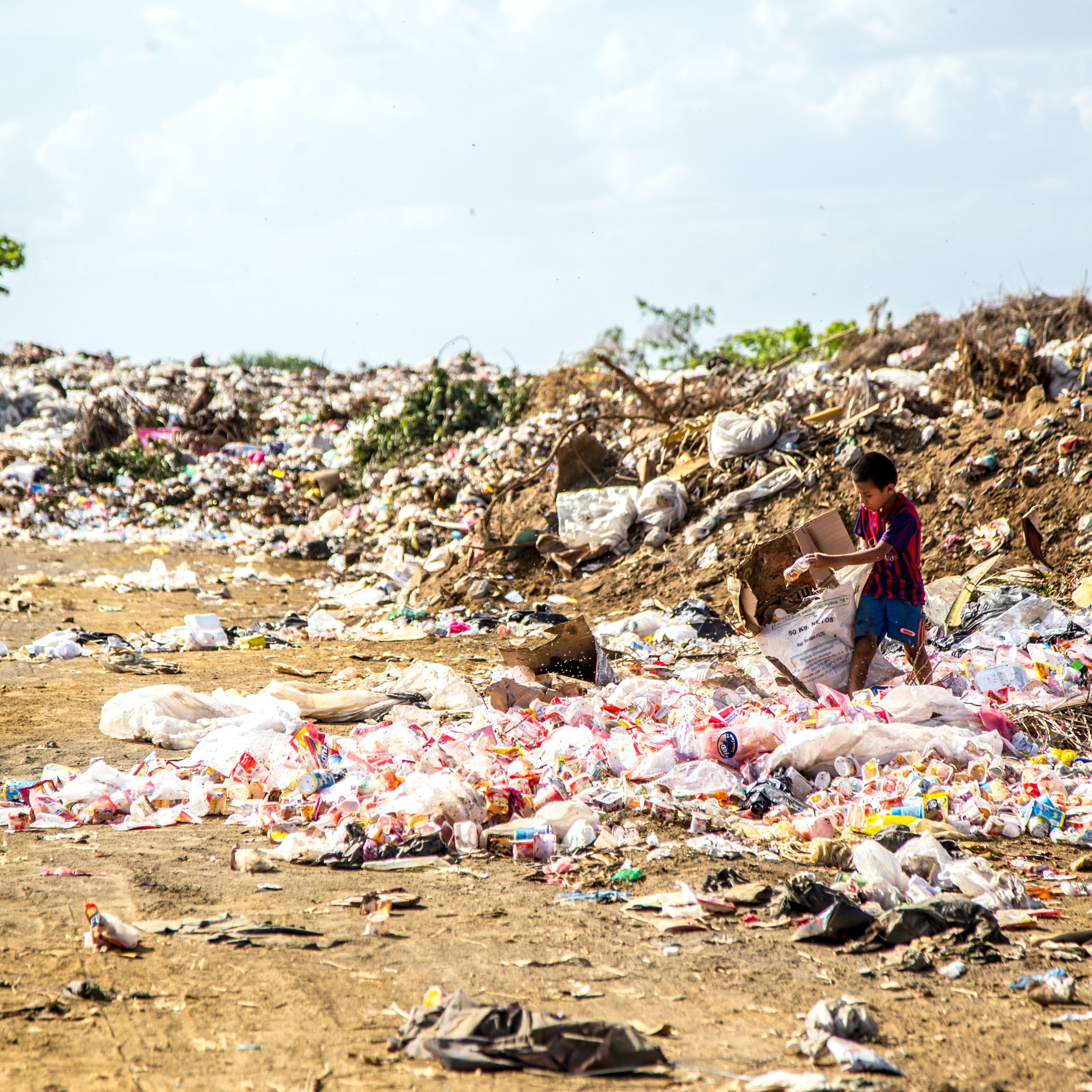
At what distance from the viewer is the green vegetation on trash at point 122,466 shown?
14.1 metres

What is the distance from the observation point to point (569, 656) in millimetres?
5000

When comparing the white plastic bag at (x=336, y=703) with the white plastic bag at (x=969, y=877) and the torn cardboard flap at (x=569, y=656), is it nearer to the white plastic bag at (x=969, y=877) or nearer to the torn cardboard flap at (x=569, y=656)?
the torn cardboard flap at (x=569, y=656)

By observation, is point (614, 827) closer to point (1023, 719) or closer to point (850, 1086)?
point (850, 1086)

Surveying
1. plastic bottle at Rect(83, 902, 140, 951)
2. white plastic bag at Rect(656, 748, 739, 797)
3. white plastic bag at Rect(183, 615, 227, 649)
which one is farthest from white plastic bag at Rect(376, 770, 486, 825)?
white plastic bag at Rect(183, 615, 227, 649)

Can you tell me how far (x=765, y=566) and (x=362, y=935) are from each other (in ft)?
7.75

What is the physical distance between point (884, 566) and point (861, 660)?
0.42m

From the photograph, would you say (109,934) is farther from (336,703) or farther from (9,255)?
(9,255)

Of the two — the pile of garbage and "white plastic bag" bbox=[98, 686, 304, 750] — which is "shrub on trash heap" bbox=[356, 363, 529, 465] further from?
"white plastic bag" bbox=[98, 686, 304, 750]

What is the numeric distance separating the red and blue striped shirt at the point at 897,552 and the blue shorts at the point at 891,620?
0.02m

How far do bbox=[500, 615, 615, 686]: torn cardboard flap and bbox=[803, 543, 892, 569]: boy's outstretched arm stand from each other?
1.32 metres

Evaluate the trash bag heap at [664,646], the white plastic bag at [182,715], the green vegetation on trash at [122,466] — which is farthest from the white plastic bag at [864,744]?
the green vegetation on trash at [122,466]

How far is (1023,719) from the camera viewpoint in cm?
404

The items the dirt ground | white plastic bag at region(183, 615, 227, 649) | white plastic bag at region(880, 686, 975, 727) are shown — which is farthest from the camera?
white plastic bag at region(183, 615, 227, 649)

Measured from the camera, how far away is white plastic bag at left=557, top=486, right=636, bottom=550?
8.48m
